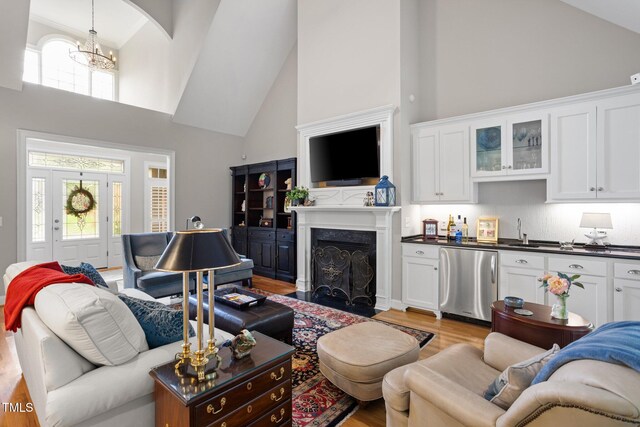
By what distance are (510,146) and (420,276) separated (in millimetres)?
1902

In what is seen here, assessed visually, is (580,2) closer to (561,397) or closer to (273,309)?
(561,397)

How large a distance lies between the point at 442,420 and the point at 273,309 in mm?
Answer: 1799

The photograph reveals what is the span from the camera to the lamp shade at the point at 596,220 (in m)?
3.14

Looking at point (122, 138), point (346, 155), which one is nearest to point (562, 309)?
point (346, 155)

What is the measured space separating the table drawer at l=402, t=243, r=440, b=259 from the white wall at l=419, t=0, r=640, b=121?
190 cm

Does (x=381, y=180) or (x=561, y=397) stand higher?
(x=381, y=180)

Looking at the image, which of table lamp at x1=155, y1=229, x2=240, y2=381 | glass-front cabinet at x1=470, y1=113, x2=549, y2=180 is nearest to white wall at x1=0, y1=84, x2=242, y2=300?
table lamp at x1=155, y1=229, x2=240, y2=381

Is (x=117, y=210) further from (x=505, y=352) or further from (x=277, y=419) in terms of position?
(x=505, y=352)

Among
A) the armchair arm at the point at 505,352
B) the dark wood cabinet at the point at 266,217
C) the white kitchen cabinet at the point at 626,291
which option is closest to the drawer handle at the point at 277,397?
the armchair arm at the point at 505,352

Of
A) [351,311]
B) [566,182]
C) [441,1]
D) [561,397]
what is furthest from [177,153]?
[561,397]

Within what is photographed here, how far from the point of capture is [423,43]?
462cm

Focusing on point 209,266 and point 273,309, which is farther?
point 273,309

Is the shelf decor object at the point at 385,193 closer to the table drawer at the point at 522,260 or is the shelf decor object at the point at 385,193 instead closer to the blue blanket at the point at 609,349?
the table drawer at the point at 522,260

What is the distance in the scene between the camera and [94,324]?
4.52 feet
